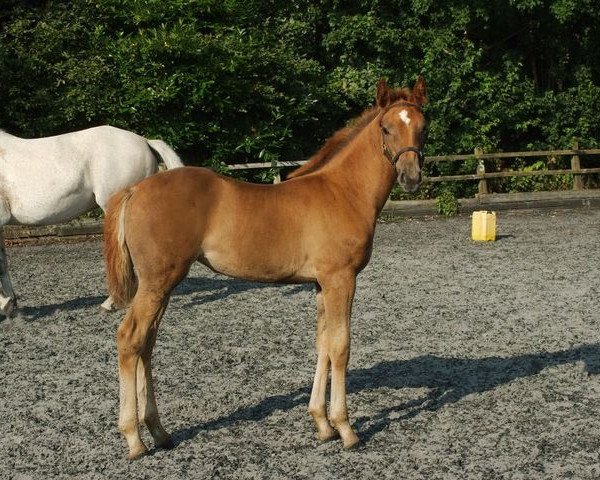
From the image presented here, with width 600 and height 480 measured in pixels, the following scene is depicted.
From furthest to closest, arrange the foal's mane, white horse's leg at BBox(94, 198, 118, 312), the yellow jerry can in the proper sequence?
the yellow jerry can
white horse's leg at BBox(94, 198, 118, 312)
the foal's mane

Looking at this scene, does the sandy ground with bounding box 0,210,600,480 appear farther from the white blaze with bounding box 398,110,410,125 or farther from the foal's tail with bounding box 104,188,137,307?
the white blaze with bounding box 398,110,410,125

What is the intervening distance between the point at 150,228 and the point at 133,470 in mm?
1348

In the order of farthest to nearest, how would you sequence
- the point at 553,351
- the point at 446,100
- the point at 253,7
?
the point at 446,100 < the point at 253,7 < the point at 553,351

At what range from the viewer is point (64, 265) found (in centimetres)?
1198

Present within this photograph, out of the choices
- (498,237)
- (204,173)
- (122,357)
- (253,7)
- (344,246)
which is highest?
(253,7)

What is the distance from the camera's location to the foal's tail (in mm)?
4684

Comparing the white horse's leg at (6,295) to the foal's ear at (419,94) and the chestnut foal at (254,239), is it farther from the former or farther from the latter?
the foal's ear at (419,94)

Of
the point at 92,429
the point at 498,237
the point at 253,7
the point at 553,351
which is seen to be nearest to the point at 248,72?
the point at 253,7

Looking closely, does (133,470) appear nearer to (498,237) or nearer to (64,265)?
(64,265)

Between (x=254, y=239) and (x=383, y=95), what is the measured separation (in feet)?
3.89

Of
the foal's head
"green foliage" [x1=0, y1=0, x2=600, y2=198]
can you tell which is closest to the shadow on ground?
the foal's head

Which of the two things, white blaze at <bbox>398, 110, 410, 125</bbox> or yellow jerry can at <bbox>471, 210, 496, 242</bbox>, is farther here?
yellow jerry can at <bbox>471, 210, 496, 242</bbox>

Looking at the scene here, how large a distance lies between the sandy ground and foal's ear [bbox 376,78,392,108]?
2027 mm

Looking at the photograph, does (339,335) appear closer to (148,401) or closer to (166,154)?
(148,401)
